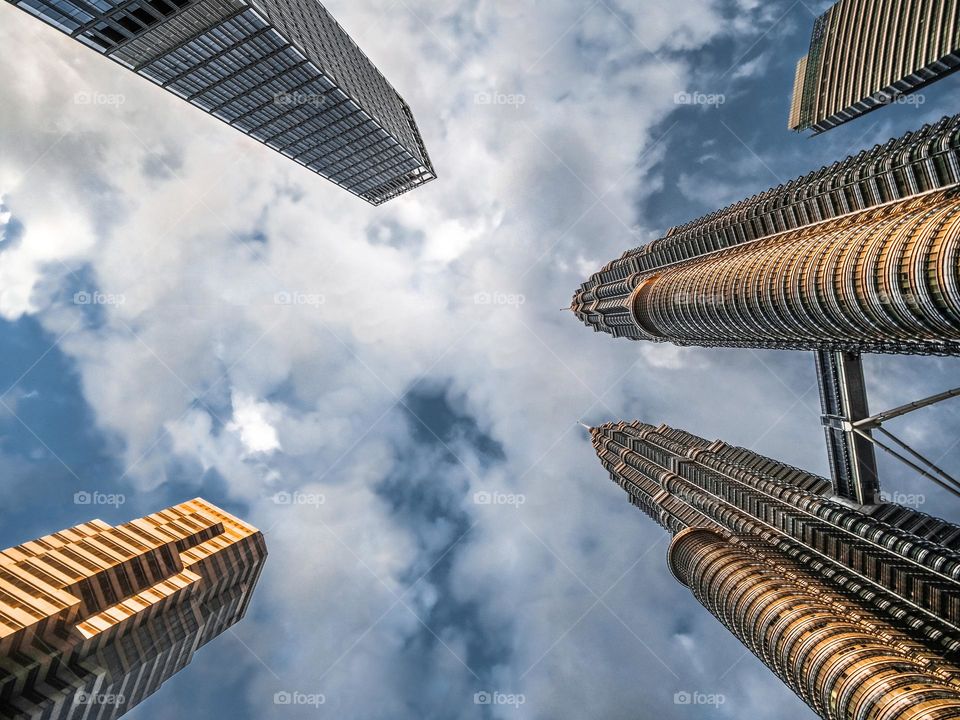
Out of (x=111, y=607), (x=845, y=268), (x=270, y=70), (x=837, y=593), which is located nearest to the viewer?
(x=111, y=607)

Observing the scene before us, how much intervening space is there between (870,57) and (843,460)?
10981 centimetres

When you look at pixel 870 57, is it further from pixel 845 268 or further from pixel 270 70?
pixel 270 70

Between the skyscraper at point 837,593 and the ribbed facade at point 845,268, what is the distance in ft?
135

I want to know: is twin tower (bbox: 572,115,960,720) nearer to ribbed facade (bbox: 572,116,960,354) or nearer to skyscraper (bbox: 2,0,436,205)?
ribbed facade (bbox: 572,116,960,354)

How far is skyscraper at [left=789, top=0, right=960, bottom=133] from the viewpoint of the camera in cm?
13362

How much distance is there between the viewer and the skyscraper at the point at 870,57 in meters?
134

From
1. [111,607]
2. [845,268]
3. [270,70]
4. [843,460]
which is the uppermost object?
[843,460]

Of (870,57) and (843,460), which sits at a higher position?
(870,57)

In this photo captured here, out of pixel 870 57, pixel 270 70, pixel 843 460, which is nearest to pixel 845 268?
pixel 843 460

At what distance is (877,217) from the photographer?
11700cm

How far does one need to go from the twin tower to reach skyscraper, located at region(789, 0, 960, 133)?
2554 cm

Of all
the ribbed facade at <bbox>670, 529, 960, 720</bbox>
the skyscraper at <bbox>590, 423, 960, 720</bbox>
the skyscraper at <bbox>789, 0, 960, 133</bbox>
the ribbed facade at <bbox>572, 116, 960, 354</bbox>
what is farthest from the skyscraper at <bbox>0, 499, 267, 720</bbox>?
the skyscraper at <bbox>789, 0, 960, 133</bbox>

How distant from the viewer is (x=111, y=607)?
2440 inches

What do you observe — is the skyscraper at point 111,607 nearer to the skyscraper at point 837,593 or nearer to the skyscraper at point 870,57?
the skyscraper at point 837,593
